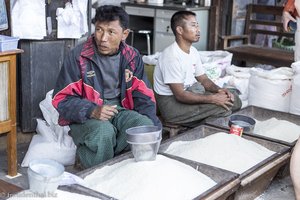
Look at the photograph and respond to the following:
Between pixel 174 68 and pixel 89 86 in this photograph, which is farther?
pixel 174 68

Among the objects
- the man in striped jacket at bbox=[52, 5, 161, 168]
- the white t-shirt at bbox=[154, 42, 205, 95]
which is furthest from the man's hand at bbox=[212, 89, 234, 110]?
the man in striped jacket at bbox=[52, 5, 161, 168]

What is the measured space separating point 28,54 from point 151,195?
7.10ft

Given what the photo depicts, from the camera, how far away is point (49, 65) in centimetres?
444

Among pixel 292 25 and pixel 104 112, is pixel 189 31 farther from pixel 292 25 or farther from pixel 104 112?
pixel 104 112

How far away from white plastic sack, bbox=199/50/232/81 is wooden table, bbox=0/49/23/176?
218 cm

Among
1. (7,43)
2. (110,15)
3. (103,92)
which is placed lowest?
(103,92)

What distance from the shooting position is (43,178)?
2.27 meters

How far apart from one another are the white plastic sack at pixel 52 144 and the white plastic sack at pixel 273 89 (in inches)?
65.3

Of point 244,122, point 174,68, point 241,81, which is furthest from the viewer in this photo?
point 241,81

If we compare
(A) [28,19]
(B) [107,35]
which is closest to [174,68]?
(B) [107,35]

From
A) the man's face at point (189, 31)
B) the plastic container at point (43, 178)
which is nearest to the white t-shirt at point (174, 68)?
the man's face at point (189, 31)

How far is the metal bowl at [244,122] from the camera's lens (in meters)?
3.69

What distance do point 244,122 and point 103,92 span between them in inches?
40.7

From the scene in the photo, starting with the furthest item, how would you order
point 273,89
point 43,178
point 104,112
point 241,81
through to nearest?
point 241,81
point 273,89
point 104,112
point 43,178
